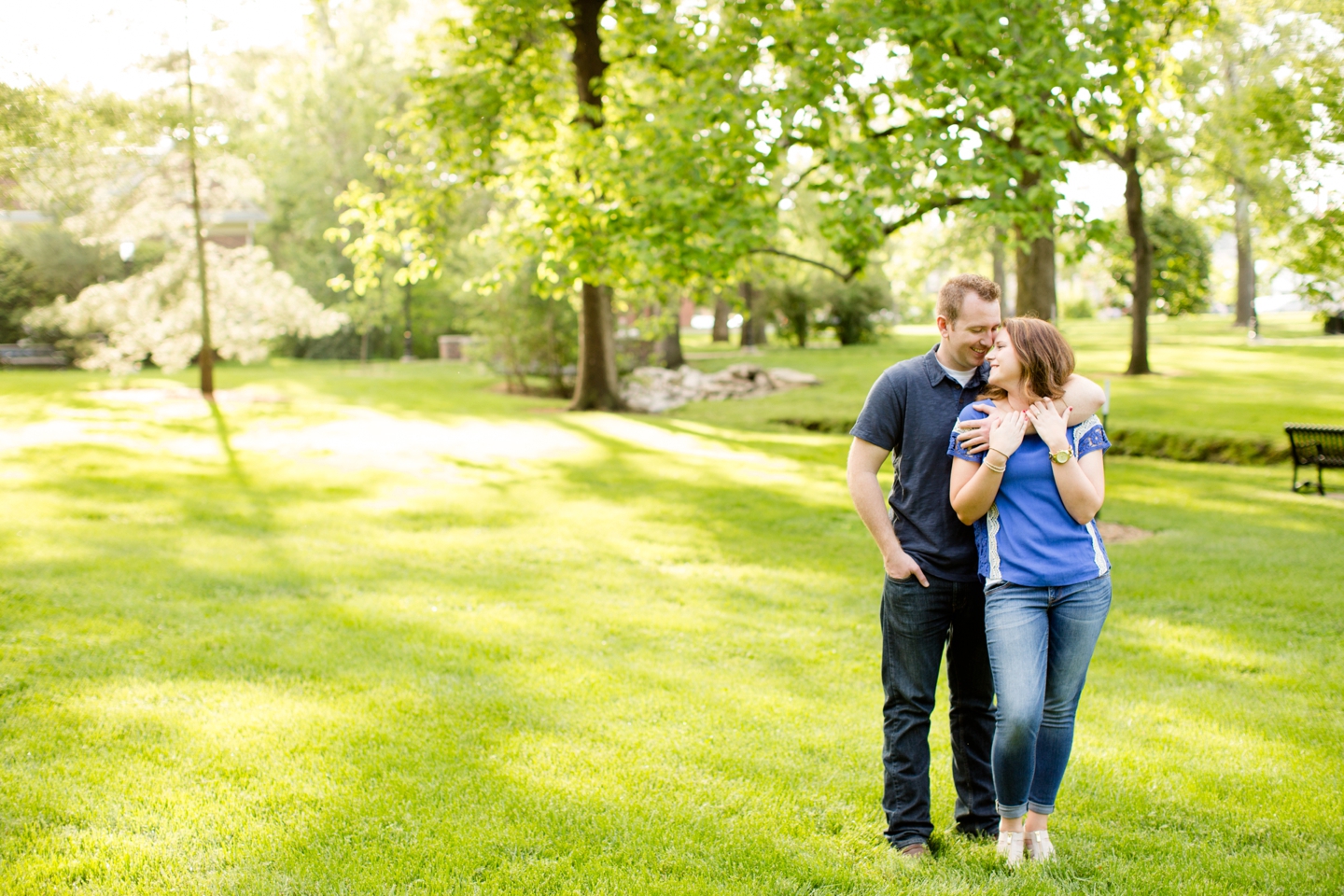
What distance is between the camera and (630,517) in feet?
36.6

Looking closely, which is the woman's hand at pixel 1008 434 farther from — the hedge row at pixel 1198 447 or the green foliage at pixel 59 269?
the green foliage at pixel 59 269

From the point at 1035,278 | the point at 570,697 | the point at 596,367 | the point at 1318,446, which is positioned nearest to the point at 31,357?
the point at 596,367

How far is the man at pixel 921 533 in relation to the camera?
142 inches

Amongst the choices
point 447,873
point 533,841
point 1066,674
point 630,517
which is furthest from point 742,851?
point 630,517

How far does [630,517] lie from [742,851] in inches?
286

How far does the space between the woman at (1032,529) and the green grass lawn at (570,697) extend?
2.45ft

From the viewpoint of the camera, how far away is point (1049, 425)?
131 inches

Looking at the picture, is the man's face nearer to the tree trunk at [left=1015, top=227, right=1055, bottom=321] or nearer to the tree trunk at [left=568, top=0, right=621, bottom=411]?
the tree trunk at [left=1015, top=227, right=1055, bottom=321]

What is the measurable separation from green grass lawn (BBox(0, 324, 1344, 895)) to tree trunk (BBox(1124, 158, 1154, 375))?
1060 centimetres

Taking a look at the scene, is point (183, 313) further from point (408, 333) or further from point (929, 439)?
point (929, 439)

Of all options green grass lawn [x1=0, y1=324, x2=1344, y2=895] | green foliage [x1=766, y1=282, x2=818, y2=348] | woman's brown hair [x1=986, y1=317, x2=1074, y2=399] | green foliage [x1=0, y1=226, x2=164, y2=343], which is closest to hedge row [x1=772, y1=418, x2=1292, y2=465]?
green grass lawn [x1=0, y1=324, x2=1344, y2=895]

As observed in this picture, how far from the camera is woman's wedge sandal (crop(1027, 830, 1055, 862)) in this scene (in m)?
3.75

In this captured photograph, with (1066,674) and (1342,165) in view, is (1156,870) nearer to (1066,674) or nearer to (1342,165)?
(1066,674)

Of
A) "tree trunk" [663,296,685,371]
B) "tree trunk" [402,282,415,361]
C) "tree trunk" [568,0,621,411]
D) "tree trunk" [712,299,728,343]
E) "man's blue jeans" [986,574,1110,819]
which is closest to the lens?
"man's blue jeans" [986,574,1110,819]
